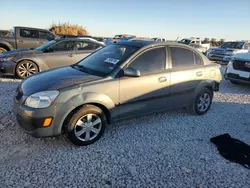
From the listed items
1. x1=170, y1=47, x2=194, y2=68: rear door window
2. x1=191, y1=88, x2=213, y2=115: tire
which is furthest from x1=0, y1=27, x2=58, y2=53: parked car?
x1=191, y1=88, x2=213, y2=115: tire

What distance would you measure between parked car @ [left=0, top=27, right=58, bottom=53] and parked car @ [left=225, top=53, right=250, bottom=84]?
8381mm

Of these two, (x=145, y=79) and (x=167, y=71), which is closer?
(x=145, y=79)

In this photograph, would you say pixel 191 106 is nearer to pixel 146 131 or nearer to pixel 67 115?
pixel 146 131

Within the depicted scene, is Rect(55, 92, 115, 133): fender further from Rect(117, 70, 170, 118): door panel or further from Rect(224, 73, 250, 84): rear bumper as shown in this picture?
Rect(224, 73, 250, 84): rear bumper

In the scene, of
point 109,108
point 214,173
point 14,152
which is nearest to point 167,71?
point 109,108

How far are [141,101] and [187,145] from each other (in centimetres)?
107

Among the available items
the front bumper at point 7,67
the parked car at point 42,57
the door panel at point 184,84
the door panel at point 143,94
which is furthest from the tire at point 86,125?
the front bumper at point 7,67

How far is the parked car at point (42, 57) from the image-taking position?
6.69 m

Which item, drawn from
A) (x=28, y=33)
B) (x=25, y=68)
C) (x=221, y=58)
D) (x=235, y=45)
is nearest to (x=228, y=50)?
(x=221, y=58)

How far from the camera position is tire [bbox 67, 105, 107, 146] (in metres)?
3.10

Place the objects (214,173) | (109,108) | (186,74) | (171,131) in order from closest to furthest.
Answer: (214,173), (109,108), (171,131), (186,74)

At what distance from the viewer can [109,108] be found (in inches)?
132

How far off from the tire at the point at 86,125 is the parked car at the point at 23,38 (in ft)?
27.2

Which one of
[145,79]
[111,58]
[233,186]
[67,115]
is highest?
[111,58]
